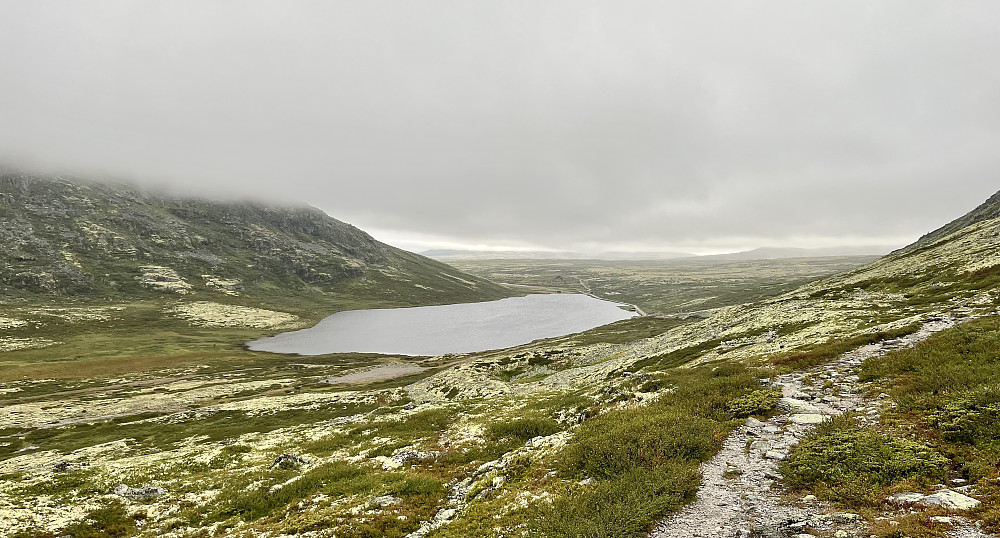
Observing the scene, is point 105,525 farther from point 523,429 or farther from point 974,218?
point 974,218

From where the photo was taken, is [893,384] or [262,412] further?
[262,412]

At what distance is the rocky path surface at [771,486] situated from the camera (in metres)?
8.84

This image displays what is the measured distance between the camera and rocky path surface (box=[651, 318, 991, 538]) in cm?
884

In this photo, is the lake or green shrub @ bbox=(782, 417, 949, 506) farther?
the lake

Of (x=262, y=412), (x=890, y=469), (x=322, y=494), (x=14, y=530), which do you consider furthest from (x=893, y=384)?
(x=262, y=412)

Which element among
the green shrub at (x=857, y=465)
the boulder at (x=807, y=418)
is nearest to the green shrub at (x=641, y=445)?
the green shrub at (x=857, y=465)

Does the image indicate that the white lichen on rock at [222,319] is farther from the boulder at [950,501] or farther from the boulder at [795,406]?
the boulder at [950,501]

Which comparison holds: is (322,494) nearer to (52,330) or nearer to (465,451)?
(465,451)

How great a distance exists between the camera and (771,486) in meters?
11.3

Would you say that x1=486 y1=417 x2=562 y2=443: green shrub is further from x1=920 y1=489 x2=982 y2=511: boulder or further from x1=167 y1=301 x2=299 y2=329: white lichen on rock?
x1=167 y1=301 x2=299 y2=329: white lichen on rock

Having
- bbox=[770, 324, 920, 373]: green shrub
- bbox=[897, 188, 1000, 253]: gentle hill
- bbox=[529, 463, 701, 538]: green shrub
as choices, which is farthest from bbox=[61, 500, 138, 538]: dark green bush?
bbox=[897, 188, 1000, 253]: gentle hill

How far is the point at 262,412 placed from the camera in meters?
57.5

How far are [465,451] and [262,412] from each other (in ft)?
161

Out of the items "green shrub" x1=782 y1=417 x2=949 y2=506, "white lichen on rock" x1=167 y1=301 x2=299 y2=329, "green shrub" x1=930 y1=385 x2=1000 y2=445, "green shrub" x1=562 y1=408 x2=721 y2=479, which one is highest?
"green shrub" x1=930 y1=385 x2=1000 y2=445
